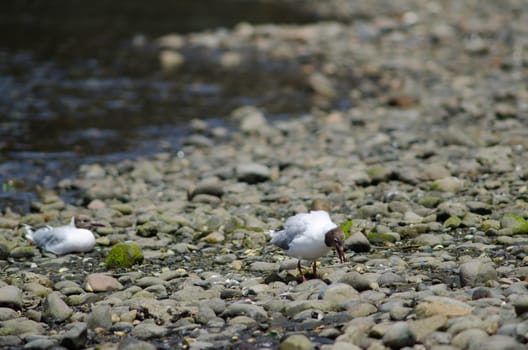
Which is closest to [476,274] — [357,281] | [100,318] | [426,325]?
[357,281]

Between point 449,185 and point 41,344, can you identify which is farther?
point 449,185

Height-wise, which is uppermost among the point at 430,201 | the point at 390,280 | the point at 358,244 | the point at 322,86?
the point at 322,86

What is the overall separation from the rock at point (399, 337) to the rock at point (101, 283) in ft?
9.74

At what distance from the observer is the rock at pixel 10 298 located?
6.91 meters

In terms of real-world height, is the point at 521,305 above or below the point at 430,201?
below

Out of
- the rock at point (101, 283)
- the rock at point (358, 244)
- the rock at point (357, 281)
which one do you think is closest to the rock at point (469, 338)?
the rock at point (357, 281)

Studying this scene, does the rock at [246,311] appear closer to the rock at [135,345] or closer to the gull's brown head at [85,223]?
the rock at [135,345]

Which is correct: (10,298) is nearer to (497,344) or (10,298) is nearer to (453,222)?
(497,344)

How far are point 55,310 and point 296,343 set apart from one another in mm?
2294

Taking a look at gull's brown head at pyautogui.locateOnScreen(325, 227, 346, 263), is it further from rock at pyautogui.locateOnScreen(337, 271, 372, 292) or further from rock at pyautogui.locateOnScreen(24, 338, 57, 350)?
rock at pyautogui.locateOnScreen(24, 338, 57, 350)

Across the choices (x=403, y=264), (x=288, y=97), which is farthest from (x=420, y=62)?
(x=403, y=264)

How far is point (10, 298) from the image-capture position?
6.93 meters

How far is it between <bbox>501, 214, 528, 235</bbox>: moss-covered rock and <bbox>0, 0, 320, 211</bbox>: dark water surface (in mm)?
6690

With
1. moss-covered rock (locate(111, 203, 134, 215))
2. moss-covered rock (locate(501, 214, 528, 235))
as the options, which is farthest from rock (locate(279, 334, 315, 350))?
moss-covered rock (locate(111, 203, 134, 215))
